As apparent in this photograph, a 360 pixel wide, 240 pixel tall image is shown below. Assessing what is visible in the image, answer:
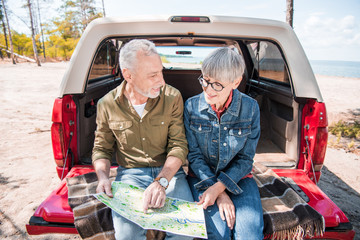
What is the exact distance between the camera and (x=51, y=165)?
3619 millimetres

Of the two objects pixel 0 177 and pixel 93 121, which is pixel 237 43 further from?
pixel 0 177

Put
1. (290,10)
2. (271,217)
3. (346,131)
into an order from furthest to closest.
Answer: (290,10) < (346,131) < (271,217)

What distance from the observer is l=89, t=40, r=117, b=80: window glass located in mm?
2962

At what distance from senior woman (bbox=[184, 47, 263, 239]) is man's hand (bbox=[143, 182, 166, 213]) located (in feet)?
0.89

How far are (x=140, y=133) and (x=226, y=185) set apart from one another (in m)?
0.72

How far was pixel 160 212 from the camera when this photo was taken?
4.81 feet

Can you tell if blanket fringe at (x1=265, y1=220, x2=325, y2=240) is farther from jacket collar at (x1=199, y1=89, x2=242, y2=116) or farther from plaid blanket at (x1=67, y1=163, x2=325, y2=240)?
jacket collar at (x1=199, y1=89, x2=242, y2=116)

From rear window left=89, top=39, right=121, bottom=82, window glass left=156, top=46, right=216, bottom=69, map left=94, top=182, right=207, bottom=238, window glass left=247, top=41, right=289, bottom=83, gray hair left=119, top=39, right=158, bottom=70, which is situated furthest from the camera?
window glass left=156, top=46, right=216, bottom=69

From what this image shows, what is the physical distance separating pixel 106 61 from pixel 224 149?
239 centimetres

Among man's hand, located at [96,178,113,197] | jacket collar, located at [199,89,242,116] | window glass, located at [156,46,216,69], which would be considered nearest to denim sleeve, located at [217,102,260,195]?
jacket collar, located at [199,89,242,116]

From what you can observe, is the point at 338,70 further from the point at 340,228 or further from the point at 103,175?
the point at 103,175

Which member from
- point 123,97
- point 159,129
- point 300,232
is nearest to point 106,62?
point 123,97

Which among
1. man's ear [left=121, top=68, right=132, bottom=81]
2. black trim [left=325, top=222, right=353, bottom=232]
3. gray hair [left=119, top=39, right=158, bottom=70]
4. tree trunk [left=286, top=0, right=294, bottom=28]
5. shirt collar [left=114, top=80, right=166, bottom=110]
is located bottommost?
Result: black trim [left=325, top=222, right=353, bottom=232]

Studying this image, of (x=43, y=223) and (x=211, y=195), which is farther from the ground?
(x=211, y=195)
